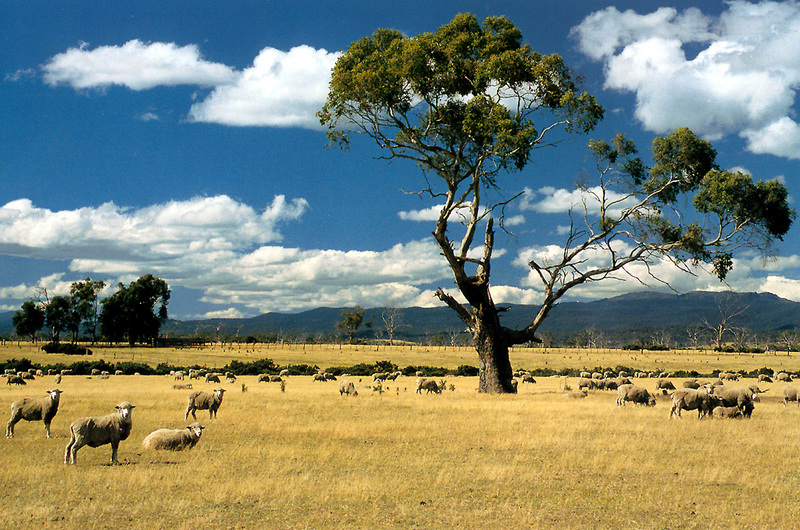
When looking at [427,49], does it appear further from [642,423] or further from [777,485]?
[777,485]

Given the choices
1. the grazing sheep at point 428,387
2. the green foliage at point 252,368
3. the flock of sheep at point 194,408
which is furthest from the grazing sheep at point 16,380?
the grazing sheep at point 428,387

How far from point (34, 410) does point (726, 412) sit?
22686 mm

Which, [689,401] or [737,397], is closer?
[689,401]

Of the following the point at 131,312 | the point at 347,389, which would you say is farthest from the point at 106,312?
the point at 347,389

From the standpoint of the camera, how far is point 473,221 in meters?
29.4

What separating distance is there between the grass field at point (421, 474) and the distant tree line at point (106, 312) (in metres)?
102

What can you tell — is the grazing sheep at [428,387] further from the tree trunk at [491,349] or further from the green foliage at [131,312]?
the green foliage at [131,312]

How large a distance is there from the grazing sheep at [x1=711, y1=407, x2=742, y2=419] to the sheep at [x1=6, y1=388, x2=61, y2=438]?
21663mm

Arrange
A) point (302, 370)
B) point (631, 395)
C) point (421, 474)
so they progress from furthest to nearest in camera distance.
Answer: point (302, 370) → point (631, 395) → point (421, 474)

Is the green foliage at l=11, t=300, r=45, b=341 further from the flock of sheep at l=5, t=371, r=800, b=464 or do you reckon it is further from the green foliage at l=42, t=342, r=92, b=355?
the flock of sheep at l=5, t=371, r=800, b=464

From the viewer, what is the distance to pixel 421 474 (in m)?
12.3

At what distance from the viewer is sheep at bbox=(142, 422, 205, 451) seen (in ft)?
47.0

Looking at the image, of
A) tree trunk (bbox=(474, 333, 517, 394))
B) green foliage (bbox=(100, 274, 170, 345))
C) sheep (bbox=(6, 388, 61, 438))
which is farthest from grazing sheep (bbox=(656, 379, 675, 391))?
green foliage (bbox=(100, 274, 170, 345))

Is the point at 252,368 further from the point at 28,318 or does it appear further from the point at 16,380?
the point at 28,318
